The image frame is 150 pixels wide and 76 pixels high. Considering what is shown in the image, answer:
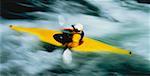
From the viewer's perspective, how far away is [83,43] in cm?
295

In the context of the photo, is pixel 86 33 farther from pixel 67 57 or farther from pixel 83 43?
pixel 67 57

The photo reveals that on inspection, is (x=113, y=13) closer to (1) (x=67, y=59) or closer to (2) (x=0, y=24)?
(1) (x=67, y=59)

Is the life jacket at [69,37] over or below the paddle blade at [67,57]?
over

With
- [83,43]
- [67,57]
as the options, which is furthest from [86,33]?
[67,57]

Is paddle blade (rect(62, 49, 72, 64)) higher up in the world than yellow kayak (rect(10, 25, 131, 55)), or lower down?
lower down

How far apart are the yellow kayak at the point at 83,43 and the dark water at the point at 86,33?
27 millimetres

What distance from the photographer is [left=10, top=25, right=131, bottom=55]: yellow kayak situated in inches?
115

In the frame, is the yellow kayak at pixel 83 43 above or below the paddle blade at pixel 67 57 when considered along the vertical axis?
above

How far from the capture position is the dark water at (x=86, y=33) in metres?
2.93

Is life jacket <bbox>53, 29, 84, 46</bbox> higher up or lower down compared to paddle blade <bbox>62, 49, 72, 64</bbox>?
higher up

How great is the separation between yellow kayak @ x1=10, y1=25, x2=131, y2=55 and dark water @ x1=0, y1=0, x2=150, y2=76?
3cm

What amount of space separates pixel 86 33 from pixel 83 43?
0.07 m

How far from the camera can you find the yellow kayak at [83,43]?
2934 millimetres

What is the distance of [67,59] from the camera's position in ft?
9.62
